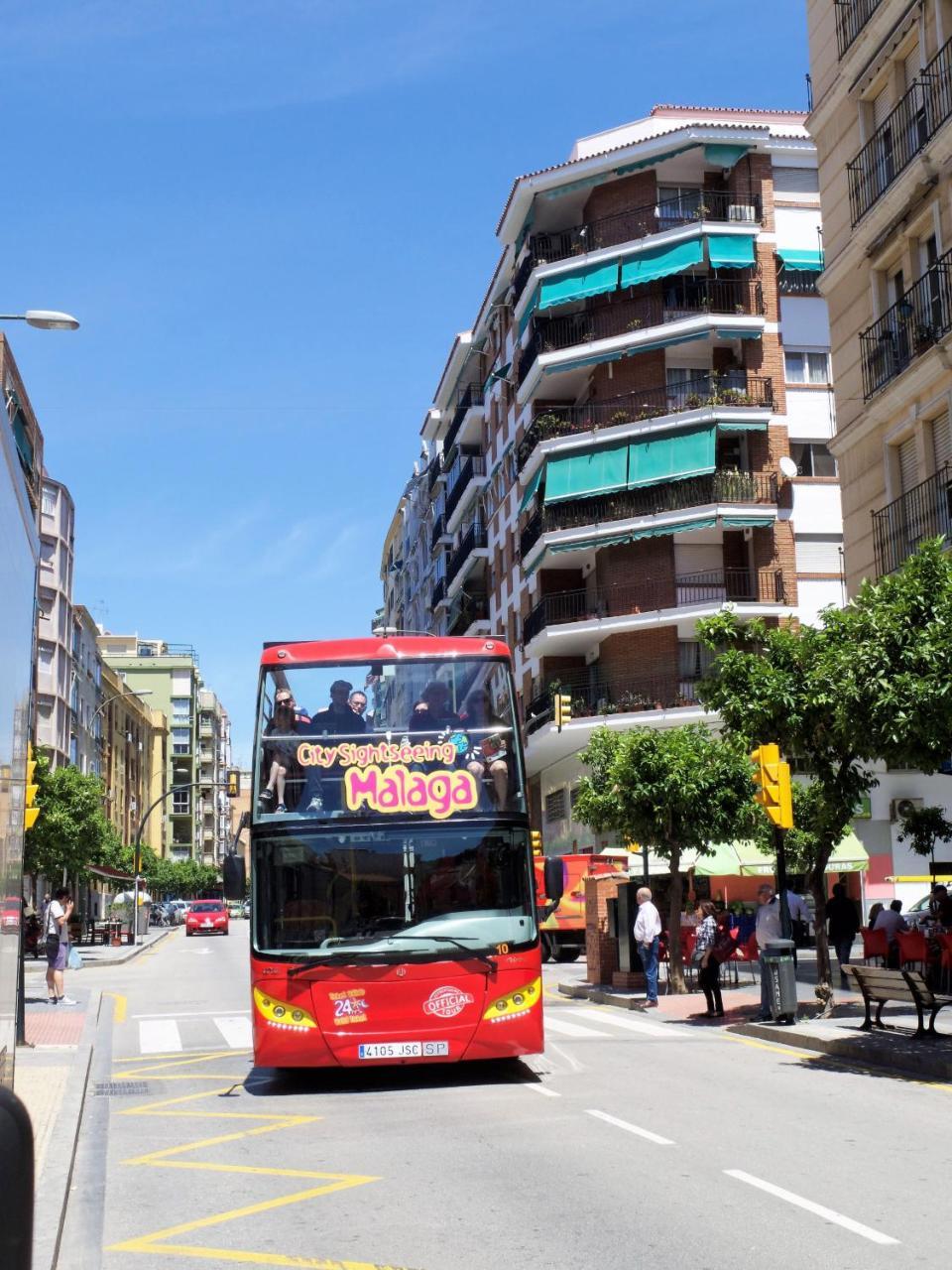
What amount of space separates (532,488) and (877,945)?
26.5 metres

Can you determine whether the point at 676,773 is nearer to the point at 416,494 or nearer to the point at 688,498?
the point at 688,498

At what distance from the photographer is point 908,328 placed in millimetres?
24484

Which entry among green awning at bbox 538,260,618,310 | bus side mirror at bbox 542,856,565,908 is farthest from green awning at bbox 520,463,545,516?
bus side mirror at bbox 542,856,565,908

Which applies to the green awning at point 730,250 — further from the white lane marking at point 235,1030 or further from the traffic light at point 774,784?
the traffic light at point 774,784

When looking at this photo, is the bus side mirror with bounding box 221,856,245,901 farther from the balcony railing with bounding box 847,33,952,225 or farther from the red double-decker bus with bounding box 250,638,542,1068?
the balcony railing with bounding box 847,33,952,225

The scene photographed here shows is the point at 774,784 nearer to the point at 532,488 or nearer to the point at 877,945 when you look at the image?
the point at 877,945

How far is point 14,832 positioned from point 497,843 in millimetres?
8485

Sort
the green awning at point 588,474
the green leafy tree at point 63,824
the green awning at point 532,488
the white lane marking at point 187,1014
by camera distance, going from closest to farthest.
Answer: the white lane marking at point 187,1014, the green awning at point 588,474, the green awning at point 532,488, the green leafy tree at point 63,824

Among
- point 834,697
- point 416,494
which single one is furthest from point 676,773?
point 416,494

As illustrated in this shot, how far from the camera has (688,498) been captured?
43.2 metres

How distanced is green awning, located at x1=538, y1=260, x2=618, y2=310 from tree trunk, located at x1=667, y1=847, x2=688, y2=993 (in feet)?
79.6

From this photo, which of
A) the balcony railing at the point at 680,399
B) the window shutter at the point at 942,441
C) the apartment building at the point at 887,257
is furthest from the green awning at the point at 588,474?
the window shutter at the point at 942,441

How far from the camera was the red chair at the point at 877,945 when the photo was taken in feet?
76.9

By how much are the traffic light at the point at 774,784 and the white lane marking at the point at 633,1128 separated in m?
7.00
